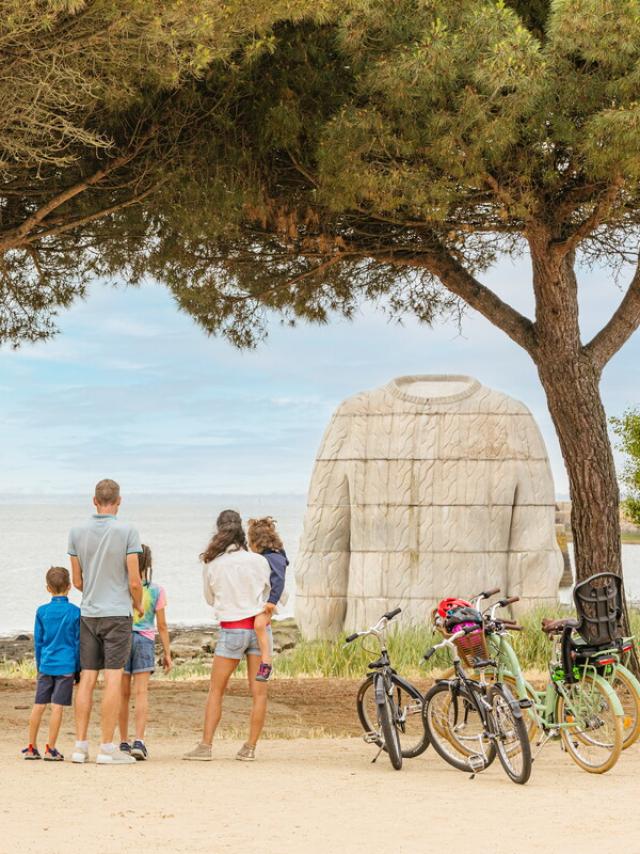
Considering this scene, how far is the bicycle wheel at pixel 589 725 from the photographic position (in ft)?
22.9

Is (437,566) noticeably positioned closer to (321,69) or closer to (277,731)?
(277,731)

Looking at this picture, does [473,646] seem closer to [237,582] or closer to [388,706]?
[388,706]

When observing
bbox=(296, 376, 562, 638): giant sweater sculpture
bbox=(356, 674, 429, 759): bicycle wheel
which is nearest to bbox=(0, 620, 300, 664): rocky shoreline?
bbox=(296, 376, 562, 638): giant sweater sculpture

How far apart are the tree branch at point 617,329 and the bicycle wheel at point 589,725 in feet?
14.0

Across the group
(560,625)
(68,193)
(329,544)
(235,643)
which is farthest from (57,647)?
(329,544)

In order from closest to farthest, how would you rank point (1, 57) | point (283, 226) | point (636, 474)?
point (1, 57) → point (283, 226) → point (636, 474)

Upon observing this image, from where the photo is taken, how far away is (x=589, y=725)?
7102mm

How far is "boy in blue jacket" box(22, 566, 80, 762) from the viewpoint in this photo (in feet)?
23.6

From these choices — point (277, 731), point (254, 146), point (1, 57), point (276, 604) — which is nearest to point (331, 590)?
point (277, 731)

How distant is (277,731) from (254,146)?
15.2ft

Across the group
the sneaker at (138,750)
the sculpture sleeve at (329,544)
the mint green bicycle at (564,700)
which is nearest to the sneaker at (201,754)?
the sneaker at (138,750)

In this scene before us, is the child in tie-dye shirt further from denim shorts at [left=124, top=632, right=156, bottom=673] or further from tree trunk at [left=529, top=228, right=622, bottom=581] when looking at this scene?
tree trunk at [left=529, top=228, right=622, bottom=581]

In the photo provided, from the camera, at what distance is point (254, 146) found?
10.1 m

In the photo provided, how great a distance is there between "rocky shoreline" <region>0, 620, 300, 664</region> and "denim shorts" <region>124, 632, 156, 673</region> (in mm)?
8353
